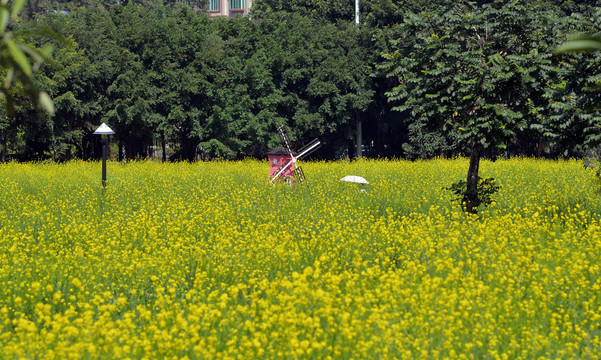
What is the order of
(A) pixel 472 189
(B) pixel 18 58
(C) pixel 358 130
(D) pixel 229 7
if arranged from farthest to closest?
(D) pixel 229 7 → (C) pixel 358 130 → (A) pixel 472 189 → (B) pixel 18 58

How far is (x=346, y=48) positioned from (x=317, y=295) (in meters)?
39.8

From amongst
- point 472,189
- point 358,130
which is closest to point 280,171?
point 472,189

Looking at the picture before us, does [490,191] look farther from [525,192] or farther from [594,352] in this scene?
[594,352]

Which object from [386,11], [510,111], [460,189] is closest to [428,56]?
[510,111]

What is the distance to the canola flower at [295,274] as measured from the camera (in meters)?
5.48

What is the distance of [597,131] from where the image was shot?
11750mm

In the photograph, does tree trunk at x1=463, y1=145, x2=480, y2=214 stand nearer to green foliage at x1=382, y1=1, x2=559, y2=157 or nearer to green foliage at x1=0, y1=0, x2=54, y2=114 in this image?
green foliage at x1=382, y1=1, x2=559, y2=157

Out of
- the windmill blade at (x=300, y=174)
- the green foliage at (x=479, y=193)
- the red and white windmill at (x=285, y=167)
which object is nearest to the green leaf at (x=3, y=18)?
the green foliage at (x=479, y=193)

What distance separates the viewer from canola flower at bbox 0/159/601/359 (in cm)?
548

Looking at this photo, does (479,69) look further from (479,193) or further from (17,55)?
(17,55)

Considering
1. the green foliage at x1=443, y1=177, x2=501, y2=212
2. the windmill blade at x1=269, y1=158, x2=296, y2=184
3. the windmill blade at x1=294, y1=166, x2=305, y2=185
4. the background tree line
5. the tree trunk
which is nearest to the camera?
the green foliage at x1=443, y1=177, x2=501, y2=212

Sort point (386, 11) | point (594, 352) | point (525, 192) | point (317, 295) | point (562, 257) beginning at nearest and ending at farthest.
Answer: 1. point (317, 295)
2. point (594, 352)
3. point (562, 257)
4. point (525, 192)
5. point (386, 11)

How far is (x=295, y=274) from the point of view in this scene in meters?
5.82

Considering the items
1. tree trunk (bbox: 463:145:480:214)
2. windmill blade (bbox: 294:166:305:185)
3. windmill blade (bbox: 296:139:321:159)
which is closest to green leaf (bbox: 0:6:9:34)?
tree trunk (bbox: 463:145:480:214)
